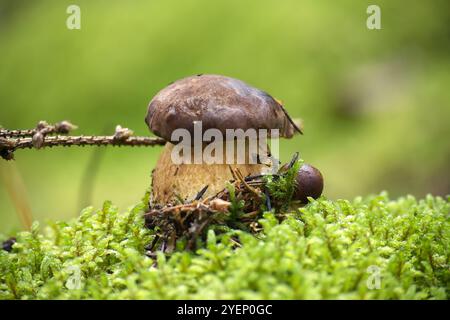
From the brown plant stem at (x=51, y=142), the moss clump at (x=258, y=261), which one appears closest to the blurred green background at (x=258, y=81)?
the moss clump at (x=258, y=261)

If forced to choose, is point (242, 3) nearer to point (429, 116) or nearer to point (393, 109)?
point (393, 109)

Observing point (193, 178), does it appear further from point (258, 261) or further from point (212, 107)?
point (258, 261)

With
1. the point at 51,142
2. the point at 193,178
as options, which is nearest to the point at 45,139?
the point at 51,142

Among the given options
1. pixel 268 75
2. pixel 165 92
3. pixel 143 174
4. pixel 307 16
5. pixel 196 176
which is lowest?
pixel 143 174
